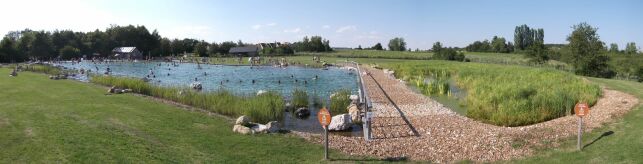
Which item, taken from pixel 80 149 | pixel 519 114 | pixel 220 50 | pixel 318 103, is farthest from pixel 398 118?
pixel 220 50

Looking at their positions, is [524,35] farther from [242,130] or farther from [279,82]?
[242,130]

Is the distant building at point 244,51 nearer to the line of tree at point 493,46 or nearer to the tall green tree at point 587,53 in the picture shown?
the line of tree at point 493,46

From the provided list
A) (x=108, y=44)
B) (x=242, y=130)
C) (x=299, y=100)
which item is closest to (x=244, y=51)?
(x=108, y=44)

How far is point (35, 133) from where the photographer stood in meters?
14.0

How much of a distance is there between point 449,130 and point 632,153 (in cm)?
666

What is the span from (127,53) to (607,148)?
126511 millimetres

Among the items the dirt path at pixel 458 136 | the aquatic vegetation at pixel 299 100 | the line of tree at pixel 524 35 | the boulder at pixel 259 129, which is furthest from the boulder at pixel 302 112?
the line of tree at pixel 524 35

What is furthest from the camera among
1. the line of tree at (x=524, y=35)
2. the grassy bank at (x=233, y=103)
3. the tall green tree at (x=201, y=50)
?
the line of tree at (x=524, y=35)

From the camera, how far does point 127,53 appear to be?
122 meters

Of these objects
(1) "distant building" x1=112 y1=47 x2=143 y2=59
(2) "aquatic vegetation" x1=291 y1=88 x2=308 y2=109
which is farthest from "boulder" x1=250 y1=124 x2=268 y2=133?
(1) "distant building" x1=112 y1=47 x2=143 y2=59

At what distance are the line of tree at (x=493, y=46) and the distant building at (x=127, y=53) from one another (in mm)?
100038

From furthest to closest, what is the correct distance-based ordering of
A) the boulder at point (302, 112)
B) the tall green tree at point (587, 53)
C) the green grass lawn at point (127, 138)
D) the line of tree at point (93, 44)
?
the line of tree at point (93, 44)
the tall green tree at point (587, 53)
the boulder at point (302, 112)
the green grass lawn at point (127, 138)

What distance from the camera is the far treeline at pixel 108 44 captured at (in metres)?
102

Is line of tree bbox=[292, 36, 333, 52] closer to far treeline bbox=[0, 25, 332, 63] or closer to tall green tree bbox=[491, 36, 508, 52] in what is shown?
far treeline bbox=[0, 25, 332, 63]
